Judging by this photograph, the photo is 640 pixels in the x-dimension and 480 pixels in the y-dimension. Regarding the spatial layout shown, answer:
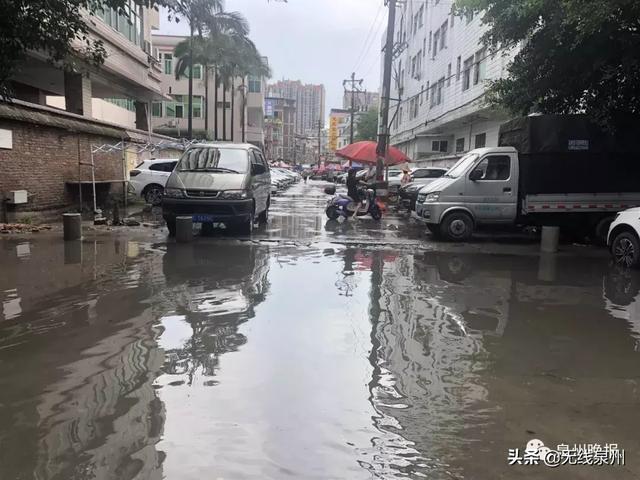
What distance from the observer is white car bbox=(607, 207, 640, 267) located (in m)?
9.30

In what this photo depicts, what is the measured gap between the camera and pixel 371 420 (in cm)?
375

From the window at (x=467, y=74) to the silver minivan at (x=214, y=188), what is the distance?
63.5 ft

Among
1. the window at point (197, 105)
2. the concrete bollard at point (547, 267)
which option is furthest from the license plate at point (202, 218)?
the window at point (197, 105)

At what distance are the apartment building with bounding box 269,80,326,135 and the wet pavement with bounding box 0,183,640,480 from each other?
525 ft

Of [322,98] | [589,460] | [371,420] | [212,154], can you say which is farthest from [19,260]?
[322,98]

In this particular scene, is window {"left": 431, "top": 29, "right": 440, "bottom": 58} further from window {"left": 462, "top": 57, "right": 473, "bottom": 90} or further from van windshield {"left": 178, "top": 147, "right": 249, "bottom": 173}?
van windshield {"left": 178, "top": 147, "right": 249, "bottom": 173}

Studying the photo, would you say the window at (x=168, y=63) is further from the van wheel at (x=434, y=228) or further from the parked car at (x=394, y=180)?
the van wheel at (x=434, y=228)

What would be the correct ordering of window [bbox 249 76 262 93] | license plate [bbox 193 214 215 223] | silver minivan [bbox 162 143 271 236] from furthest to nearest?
window [bbox 249 76 262 93] < license plate [bbox 193 214 215 223] < silver minivan [bbox 162 143 271 236]

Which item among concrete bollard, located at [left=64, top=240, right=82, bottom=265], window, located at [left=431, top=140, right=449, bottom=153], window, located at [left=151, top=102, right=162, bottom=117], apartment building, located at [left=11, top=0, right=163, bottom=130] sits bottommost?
concrete bollard, located at [left=64, top=240, right=82, bottom=265]

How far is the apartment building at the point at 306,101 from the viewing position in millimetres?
165250

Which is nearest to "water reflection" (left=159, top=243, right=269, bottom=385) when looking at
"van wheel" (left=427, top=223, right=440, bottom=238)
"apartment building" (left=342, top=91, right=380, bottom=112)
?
"van wheel" (left=427, top=223, right=440, bottom=238)

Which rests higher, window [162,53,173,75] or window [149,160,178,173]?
window [162,53,173,75]

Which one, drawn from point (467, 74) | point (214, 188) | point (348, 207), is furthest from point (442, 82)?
point (214, 188)

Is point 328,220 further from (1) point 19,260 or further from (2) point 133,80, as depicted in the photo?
(2) point 133,80
